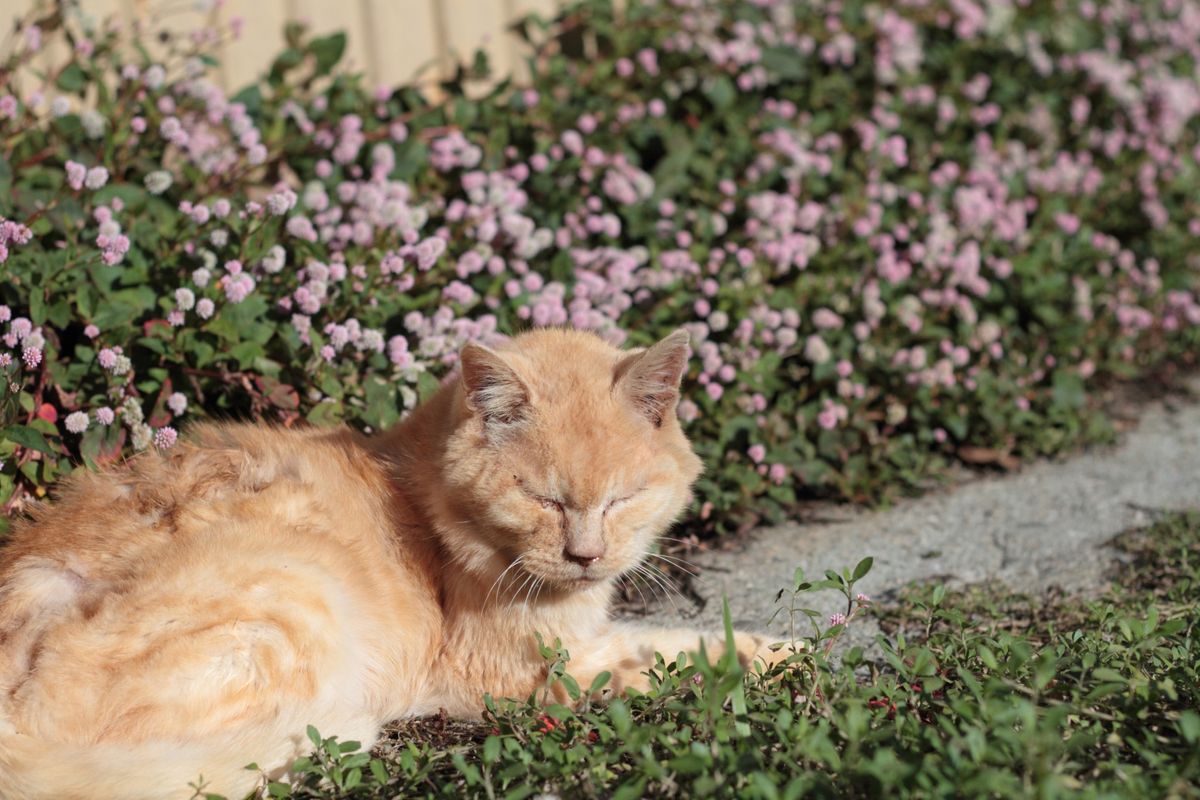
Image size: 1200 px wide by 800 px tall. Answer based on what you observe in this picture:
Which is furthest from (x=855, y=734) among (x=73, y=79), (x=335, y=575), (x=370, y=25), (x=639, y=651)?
(x=370, y=25)

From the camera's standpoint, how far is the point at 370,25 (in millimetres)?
5176

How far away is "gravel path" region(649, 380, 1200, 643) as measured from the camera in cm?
378

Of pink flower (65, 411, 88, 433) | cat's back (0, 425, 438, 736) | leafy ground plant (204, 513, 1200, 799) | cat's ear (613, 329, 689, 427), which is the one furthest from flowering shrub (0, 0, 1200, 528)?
leafy ground plant (204, 513, 1200, 799)

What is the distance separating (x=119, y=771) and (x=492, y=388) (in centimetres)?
121

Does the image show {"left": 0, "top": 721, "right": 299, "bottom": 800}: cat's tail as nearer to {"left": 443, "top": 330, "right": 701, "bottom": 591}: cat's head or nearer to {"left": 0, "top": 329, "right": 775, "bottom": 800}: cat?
{"left": 0, "top": 329, "right": 775, "bottom": 800}: cat

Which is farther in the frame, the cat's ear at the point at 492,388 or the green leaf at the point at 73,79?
the green leaf at the point at 73,79

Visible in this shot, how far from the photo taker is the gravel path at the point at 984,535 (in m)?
3.78

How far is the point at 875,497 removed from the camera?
4.50m

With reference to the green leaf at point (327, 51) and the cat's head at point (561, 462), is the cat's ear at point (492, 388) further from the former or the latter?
the green leaf at point (327, 51)

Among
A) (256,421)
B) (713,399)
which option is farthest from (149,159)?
(713,399)

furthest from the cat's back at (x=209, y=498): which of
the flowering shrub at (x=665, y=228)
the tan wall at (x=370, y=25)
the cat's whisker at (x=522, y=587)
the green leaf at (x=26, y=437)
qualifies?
the tan wall at (x=370, y=25)

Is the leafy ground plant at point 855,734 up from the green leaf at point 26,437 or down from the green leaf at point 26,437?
down

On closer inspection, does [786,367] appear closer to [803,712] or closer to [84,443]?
[803,712]

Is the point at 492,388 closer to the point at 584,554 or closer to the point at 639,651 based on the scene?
the point at 584,554
